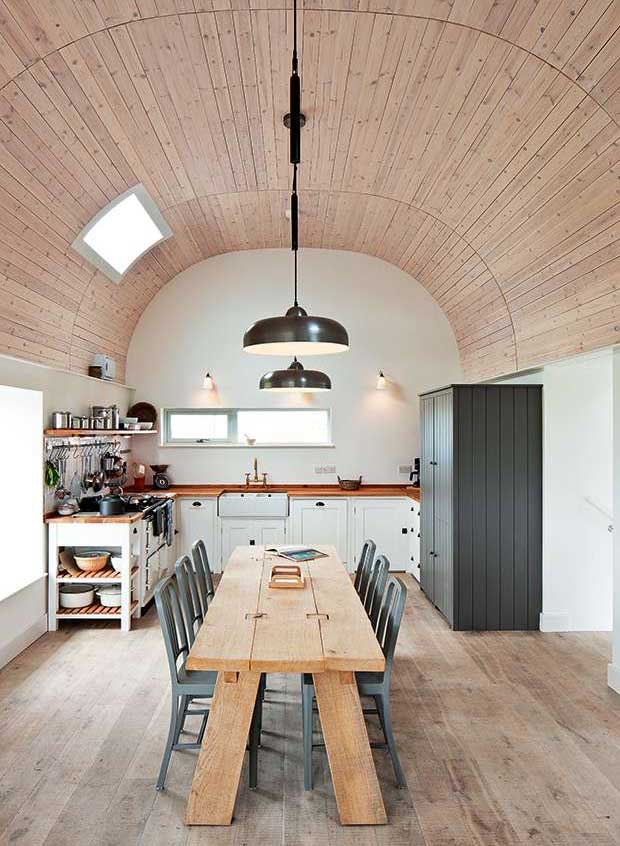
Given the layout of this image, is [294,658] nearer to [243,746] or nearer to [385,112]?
[243,746]

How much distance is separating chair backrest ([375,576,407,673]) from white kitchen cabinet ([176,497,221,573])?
3663mm

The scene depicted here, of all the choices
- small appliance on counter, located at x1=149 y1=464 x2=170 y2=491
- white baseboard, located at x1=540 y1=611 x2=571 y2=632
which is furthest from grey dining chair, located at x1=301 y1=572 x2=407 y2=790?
small appliance on counter, located at x1=149 y1=464 x2=170 y2=491

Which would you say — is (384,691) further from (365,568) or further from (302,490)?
(302,490)

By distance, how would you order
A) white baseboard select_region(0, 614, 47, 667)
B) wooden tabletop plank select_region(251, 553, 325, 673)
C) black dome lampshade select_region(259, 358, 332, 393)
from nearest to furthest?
wooden tabletop plank select_region(251, 553, 325, 673) → black dome lampshade select_region(259, 358, 332, 393) → white baseboard select_region(0, 614, 47, 667)

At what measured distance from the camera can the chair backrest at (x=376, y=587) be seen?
3504 mm

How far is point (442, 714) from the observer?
11.7ft

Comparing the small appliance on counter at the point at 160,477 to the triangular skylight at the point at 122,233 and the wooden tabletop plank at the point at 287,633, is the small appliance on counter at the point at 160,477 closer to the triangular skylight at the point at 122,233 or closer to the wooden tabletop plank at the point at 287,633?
the triangular skylight at the point at 122,233

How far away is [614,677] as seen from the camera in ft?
12.8

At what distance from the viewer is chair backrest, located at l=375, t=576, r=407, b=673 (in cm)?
291

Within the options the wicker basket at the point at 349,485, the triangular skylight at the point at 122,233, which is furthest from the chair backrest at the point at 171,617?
the wicker basket at the point at 349,485

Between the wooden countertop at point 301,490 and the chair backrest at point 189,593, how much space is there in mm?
2940

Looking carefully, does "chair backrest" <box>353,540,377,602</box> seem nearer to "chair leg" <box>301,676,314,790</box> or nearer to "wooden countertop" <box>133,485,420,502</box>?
"chair leg" <box>301,676,314,790</box>

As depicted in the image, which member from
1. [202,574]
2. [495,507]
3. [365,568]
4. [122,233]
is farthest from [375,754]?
[122,233]

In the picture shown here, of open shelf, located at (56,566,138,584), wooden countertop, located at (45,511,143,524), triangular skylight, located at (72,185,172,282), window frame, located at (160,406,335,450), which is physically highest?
triangular skylight, located at (72,185,172,282)
